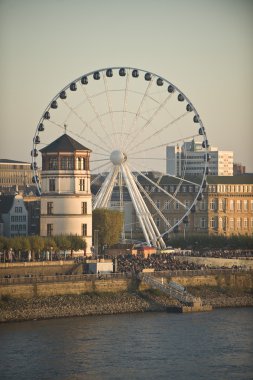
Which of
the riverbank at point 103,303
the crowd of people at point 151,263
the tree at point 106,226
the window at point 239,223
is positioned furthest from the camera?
the window at point 239,223

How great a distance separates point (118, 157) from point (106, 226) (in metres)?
6.23

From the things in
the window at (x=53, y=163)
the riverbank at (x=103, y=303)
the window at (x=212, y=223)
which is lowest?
the riverbank at (x=103, y=303)

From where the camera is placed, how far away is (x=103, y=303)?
9969 cm

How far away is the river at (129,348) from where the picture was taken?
7681cm

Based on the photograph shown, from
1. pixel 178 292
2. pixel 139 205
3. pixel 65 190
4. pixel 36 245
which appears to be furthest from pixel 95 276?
pixel 139 205

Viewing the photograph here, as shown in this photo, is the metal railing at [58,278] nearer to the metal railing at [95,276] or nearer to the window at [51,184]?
the metal railing at [95,276]

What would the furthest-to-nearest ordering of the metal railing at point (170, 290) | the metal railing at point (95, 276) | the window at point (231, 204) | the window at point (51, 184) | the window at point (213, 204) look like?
the window at point (231, 204)
the window at point (213, 204)
the window at point (51, 184)
the metal railing at point (170, 290)
the metal railing at point (95, 276)

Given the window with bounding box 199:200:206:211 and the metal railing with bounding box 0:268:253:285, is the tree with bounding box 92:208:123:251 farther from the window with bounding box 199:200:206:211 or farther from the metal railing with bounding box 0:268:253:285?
the window with bounding box 199:200:206:211

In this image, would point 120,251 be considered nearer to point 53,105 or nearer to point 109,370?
point 53,105

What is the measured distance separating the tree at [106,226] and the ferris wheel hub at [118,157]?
206 inches

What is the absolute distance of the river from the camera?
76812 mm

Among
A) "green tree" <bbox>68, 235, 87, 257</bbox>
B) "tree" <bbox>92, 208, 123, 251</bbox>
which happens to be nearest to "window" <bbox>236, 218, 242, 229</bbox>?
"tree" <bbox>92, 208, 123, 251</bbox>

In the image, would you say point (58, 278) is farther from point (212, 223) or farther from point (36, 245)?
point (212, 223)

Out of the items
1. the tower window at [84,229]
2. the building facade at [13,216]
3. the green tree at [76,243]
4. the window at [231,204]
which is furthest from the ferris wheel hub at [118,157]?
the window at [231,204]
